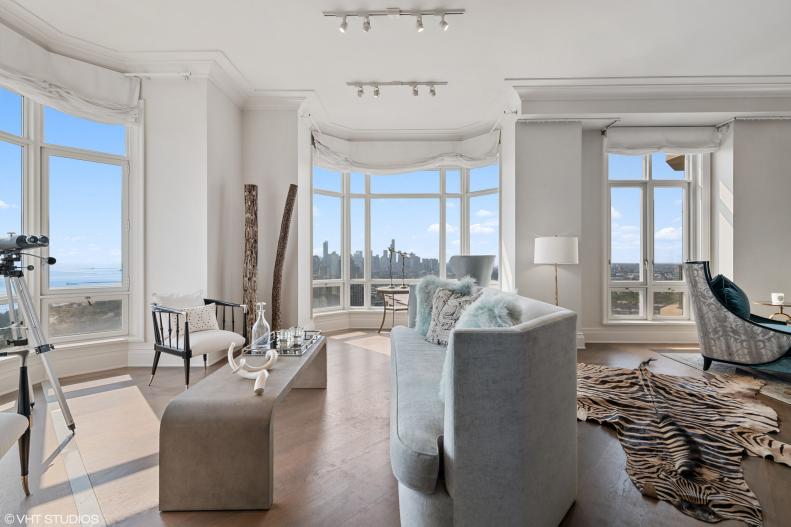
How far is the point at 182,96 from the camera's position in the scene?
3838mm

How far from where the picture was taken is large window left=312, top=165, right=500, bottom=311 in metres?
6.05

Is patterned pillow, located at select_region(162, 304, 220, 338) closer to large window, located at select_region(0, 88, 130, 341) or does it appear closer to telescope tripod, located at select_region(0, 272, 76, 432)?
large window, located at select_region(0, 88, 130, 341)

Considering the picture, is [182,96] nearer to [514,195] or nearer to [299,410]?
[299,410]

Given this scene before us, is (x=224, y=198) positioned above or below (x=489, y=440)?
above

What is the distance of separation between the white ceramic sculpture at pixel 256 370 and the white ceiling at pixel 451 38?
2.78 metres

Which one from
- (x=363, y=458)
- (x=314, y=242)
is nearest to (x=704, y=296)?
(x=363, y=458)

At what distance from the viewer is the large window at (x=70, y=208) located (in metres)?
3.22

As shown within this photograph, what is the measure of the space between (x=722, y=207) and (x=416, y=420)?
17.6ft

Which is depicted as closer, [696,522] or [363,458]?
[696,522]

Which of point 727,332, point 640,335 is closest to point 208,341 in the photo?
point 727,332

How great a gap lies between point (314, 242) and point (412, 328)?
2.90 meters

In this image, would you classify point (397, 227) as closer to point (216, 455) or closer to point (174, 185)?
point (174, 185)

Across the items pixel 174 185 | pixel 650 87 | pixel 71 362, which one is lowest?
pixel 71 362

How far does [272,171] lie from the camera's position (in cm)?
468
